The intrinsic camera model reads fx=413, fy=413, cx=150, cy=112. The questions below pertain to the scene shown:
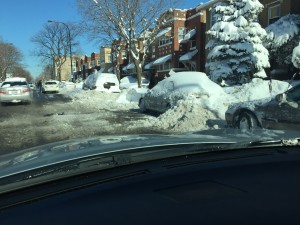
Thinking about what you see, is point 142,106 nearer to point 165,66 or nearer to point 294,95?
point 294,95

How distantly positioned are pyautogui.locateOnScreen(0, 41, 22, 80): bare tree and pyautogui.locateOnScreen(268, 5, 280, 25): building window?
65431 millimetres

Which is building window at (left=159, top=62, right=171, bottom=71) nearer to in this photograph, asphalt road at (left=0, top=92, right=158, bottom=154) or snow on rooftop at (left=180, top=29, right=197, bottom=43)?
snow on rooftop at (left=180, top=29, right=197, bottom=43)

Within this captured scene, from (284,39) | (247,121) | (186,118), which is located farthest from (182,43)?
(247,121)

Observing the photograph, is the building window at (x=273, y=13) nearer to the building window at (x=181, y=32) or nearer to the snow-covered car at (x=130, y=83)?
the snow-covered car at (x=130, y=83)

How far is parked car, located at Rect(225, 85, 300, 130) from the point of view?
8.05 meters

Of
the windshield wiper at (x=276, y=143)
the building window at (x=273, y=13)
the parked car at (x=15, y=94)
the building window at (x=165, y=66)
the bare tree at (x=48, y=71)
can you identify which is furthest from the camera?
the bare tree at (x=48, y=71)

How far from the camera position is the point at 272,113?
8.55m

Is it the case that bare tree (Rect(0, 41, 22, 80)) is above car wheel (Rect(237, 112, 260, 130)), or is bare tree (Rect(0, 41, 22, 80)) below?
above

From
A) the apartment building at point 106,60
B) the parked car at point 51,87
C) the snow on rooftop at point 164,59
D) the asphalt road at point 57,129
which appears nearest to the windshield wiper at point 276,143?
the asphalt road at point 57,129

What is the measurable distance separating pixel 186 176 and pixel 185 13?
44694 mm

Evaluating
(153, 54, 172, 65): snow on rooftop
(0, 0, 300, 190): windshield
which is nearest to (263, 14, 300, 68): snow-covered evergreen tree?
(0, 0, 300, 190): windshield

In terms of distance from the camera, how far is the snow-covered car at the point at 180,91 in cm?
1356

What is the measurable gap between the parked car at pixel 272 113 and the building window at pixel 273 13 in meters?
19.8

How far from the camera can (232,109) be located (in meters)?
10.0
